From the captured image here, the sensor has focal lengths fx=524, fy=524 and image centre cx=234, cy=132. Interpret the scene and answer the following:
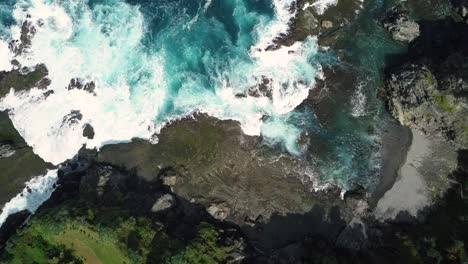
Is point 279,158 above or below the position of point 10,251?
above

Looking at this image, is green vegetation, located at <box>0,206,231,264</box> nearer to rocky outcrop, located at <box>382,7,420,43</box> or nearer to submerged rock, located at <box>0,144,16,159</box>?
submerged rock, located at <box>0,144,16,159</box>

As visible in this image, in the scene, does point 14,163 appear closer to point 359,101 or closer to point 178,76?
point 178,76

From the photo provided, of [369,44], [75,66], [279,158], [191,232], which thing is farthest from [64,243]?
[369,44]

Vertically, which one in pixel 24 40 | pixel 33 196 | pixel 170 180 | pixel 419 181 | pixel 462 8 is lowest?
pixel 33 196

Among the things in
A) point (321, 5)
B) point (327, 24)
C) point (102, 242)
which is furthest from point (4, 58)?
point (327, 24)

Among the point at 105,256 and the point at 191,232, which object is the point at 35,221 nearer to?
the point at 105,256

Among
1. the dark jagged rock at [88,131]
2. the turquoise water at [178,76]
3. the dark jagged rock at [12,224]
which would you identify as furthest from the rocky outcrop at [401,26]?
the dark jagged rock at [12,224]

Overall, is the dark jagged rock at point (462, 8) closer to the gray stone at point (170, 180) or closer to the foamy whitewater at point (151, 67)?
the foamy whitewater at point (151, 67)
